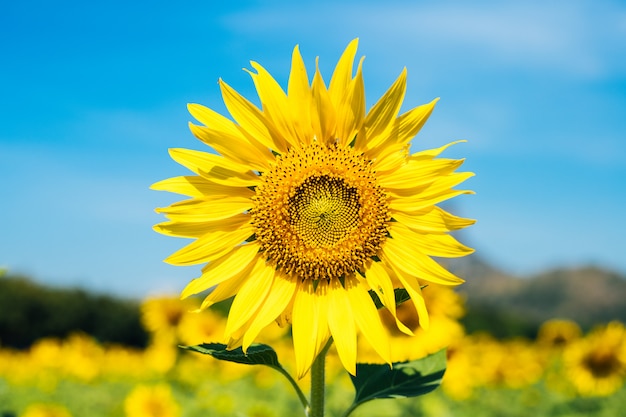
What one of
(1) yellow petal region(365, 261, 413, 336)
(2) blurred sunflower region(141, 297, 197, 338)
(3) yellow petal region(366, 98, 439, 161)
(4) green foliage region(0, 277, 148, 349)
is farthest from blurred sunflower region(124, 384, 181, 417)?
(4) green foliage region(0, 277, 148, 349)

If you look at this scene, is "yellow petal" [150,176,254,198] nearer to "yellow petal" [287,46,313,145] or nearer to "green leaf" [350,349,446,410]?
"yellow petal" [287,46,313,145]

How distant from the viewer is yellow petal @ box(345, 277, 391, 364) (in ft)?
8.71

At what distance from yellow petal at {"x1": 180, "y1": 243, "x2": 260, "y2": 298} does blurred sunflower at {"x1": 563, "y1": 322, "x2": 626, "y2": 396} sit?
29.4 feet

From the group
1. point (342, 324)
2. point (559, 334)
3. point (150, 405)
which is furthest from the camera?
point (559, 334)

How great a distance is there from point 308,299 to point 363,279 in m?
0.24

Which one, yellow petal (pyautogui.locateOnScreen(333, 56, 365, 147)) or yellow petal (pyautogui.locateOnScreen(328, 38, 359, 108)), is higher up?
yellow petal (pyautogui.locateOnScreen(328, 38, 359, 108))

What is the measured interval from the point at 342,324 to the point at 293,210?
0.54 meters

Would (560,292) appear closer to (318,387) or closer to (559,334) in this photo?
(559,334)

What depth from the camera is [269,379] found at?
1036 centimetres

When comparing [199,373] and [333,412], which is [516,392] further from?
[333,412]

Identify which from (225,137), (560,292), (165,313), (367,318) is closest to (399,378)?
(367,318)

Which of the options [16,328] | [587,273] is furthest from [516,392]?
[587,273]

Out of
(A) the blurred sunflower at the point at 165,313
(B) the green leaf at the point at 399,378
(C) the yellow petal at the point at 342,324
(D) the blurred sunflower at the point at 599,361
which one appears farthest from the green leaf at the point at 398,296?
(D) the blurred sunflower at the point at 599,361

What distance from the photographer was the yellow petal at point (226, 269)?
2689 mm
